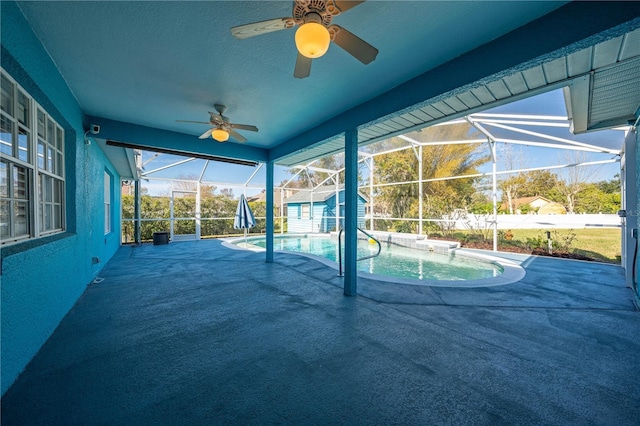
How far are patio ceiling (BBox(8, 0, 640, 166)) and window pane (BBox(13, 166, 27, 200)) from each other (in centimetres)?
126

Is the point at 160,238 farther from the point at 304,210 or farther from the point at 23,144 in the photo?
the point at 23,144

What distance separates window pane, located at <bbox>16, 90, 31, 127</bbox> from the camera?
7.70ft

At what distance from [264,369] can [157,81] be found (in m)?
3.57

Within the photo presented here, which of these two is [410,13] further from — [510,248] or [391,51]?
[510,248]

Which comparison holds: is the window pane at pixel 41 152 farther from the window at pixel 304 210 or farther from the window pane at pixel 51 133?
the window at pixel 304 210

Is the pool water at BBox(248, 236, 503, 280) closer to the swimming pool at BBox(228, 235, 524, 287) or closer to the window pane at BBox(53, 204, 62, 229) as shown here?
the swimming pool at BBox(228, 235, 524, 287)

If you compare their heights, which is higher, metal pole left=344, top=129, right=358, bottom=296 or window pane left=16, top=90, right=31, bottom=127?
window pane left=16, top=90, right=31, bottom=127

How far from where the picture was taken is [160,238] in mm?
9820

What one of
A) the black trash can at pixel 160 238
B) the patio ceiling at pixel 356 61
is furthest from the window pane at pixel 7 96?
the black trash can at pixel 160 238

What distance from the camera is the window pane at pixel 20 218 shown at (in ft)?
7.63

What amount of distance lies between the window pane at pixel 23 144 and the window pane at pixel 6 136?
0.16 meters

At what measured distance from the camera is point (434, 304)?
3547mm

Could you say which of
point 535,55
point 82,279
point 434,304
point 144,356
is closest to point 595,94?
point 535,55

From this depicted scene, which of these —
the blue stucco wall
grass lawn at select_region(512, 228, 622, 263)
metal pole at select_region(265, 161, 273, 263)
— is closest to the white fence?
grass lawn at select_region(512, 228, 622, 263)
